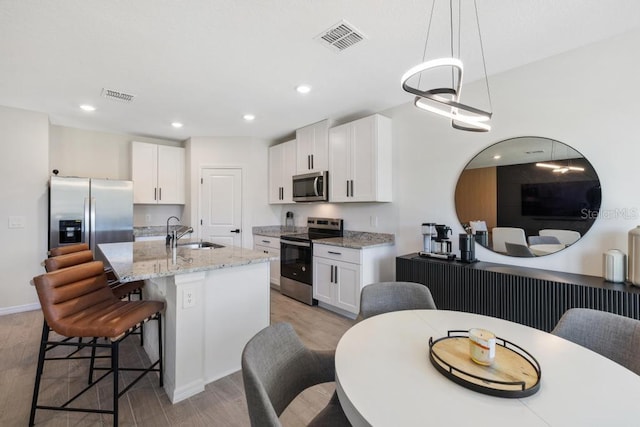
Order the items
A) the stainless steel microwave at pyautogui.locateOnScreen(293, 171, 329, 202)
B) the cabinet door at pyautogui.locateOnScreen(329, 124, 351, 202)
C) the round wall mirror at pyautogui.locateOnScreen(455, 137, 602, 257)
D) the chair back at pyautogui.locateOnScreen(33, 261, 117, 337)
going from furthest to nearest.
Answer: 1. the stainless steel microwave at pyautogui.locateOnScreen(293, 171, 329, 202)
2. the cabinet door at pyautogui.locateOnScreen(329, 124, 351, 202)
3. the round wall mirror at pyautogui.locateOnScreen(455, 137, 602, 257)
4. the chair back at pyautogui.locateOnScreen(33, 261, 117, 337)

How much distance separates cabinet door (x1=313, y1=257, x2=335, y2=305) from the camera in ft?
11.6

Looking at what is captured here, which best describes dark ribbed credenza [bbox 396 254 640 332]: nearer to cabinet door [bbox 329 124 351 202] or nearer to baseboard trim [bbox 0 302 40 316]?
cabinet door [bbox 329 124 351 202]

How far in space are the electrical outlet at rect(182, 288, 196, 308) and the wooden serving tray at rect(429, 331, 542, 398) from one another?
5.04 feet

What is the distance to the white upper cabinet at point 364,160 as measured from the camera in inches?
133

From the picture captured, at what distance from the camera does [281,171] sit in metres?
4.84

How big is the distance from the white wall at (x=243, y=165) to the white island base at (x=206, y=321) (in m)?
2.54

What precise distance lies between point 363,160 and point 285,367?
275 centimetres

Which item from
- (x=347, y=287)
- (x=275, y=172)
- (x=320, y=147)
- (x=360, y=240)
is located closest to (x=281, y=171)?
(x=275, y=172)

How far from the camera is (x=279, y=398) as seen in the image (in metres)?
1.06

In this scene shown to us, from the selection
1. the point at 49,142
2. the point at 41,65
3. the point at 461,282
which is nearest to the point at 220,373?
the point at 461,282

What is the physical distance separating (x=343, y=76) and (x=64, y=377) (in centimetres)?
334

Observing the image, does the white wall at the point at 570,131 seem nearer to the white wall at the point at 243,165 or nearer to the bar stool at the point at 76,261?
the white wall at the point at 243,165

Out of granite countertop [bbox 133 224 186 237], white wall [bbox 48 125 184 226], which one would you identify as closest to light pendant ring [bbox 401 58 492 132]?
granite countertop [bbox 133 224 186 237]

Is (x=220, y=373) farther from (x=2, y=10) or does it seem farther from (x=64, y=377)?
(x=2, y=10)
